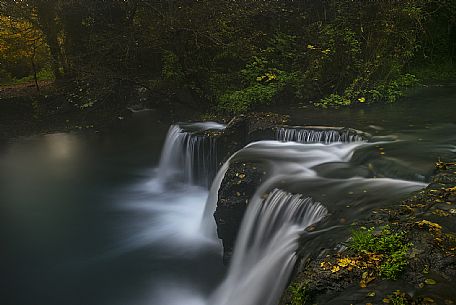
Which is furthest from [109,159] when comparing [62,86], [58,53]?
[58,53]

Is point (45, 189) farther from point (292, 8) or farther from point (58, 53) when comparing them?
point (292, 8)

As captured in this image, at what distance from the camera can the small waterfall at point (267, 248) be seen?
5.39 meters

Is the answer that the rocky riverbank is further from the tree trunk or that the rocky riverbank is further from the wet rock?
the tree trunk

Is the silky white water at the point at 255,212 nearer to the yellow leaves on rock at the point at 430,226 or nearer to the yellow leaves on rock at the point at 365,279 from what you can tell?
the yellow leaves on rock at the point at 365,279

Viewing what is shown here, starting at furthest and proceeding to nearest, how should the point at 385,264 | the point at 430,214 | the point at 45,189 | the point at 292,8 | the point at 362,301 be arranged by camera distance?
the point at 292,8, the point at 45,189, the point at 430,214, the point at 385,264, the point at 362,301

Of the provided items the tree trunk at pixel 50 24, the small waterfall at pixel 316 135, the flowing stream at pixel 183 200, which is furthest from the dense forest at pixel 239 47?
the small waterfall at pixel 316 135

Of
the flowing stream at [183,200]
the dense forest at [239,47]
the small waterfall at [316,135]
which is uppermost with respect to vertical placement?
the dense forest at [239,47]

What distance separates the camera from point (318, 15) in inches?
598

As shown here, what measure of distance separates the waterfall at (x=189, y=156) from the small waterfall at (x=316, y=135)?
75.6 inches

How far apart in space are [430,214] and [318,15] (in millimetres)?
11833

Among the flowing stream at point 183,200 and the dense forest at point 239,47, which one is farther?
the dense forest at point 239,47

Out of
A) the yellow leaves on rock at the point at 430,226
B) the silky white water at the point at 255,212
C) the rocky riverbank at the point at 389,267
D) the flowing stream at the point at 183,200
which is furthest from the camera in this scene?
the flowing stream at the point at 183,200

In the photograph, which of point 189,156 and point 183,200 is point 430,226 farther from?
point 189,156

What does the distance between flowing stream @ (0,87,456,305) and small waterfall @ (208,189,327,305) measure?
0.08ft
